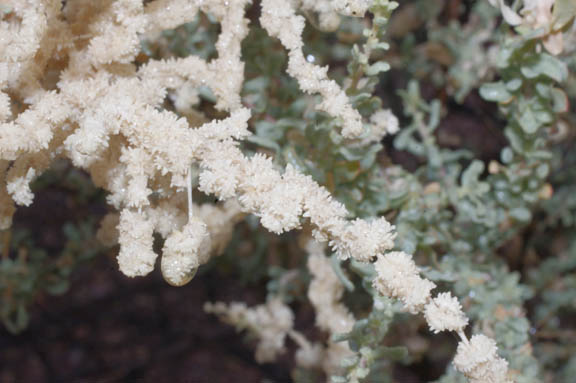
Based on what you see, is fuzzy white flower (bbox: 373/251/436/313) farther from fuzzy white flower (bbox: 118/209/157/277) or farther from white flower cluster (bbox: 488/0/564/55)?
white flower cluster (bbox: 488/0/564/55)

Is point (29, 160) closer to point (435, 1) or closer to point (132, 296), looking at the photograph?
point (132, 296)

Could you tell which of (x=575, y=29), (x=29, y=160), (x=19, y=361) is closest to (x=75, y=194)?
(x=19, y=361)

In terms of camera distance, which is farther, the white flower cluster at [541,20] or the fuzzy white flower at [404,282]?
the white flower cluster at [541,20]

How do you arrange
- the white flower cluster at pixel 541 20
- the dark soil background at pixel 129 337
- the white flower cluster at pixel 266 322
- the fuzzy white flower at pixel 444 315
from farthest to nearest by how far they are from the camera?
the dark soil background at pixel 129 337 → the white flower cluster at pixel 266 322 → the white flower cluster at pixel 541 20 → the fuzzy white flower at pixel 444 315

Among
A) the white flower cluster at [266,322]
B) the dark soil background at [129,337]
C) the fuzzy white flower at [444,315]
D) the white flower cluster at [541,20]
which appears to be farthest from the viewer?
the dark soil background at [129,337]

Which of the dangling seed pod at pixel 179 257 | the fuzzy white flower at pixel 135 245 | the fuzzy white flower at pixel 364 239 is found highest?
the fuzzy white flower at pixel 364 239

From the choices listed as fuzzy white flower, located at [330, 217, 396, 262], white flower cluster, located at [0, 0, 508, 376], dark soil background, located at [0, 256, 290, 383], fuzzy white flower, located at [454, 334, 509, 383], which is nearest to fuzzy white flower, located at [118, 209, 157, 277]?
white flower cluster, located at [0, 0, 508, 376]

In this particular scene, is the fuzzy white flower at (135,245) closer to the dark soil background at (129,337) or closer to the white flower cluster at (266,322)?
the white flower cluster at (266,322)

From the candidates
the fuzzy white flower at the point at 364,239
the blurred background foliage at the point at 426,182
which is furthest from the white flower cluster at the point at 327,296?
the fuzzy white flower at the point at 364,239
